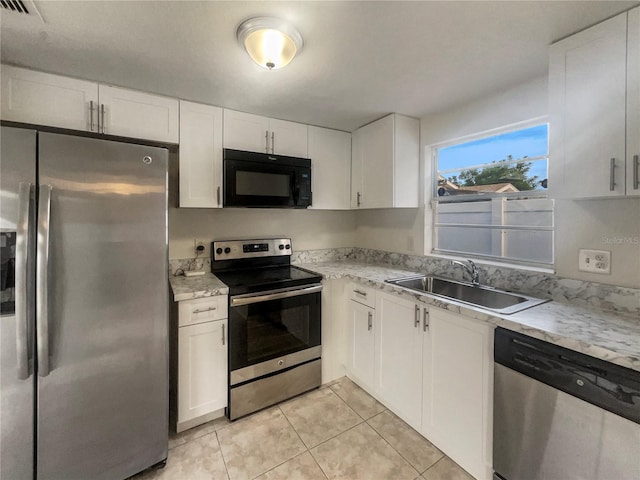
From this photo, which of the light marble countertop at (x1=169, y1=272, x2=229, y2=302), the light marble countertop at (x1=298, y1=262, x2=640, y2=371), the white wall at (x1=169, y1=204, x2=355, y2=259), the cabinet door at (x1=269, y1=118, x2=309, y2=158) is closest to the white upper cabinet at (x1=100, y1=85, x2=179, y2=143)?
the white wall at (x1=169, y1=204, x2=355, y2=259)

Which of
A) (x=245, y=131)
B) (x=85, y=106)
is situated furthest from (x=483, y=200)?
(x=85, y=106)

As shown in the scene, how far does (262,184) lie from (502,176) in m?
1.78

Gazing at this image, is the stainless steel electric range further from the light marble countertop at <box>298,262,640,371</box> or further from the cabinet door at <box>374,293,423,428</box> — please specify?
the light marble countertop at <box>298,262,640,371</box>

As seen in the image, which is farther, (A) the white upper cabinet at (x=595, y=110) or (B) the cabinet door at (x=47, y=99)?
(B) the cabinet door at (x=47, y=99)

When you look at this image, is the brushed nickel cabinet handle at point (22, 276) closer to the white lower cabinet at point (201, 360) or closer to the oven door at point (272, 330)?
the white lower cabinet at point (201, 360)

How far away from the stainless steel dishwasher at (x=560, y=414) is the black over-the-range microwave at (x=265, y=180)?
172 cm

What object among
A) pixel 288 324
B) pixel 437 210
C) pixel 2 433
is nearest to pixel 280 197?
pixel 288 324

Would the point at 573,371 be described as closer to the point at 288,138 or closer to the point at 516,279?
the point at 516,279

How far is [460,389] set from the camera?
1.51 m

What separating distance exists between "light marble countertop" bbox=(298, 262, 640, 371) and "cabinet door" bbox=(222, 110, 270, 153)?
5.38ft

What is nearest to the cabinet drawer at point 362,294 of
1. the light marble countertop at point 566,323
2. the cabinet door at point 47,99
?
the light marble countertop at point 566,323

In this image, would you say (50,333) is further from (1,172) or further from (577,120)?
(577,120)

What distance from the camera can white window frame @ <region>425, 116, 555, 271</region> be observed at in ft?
5.89

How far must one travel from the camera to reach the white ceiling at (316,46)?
1.16 m
